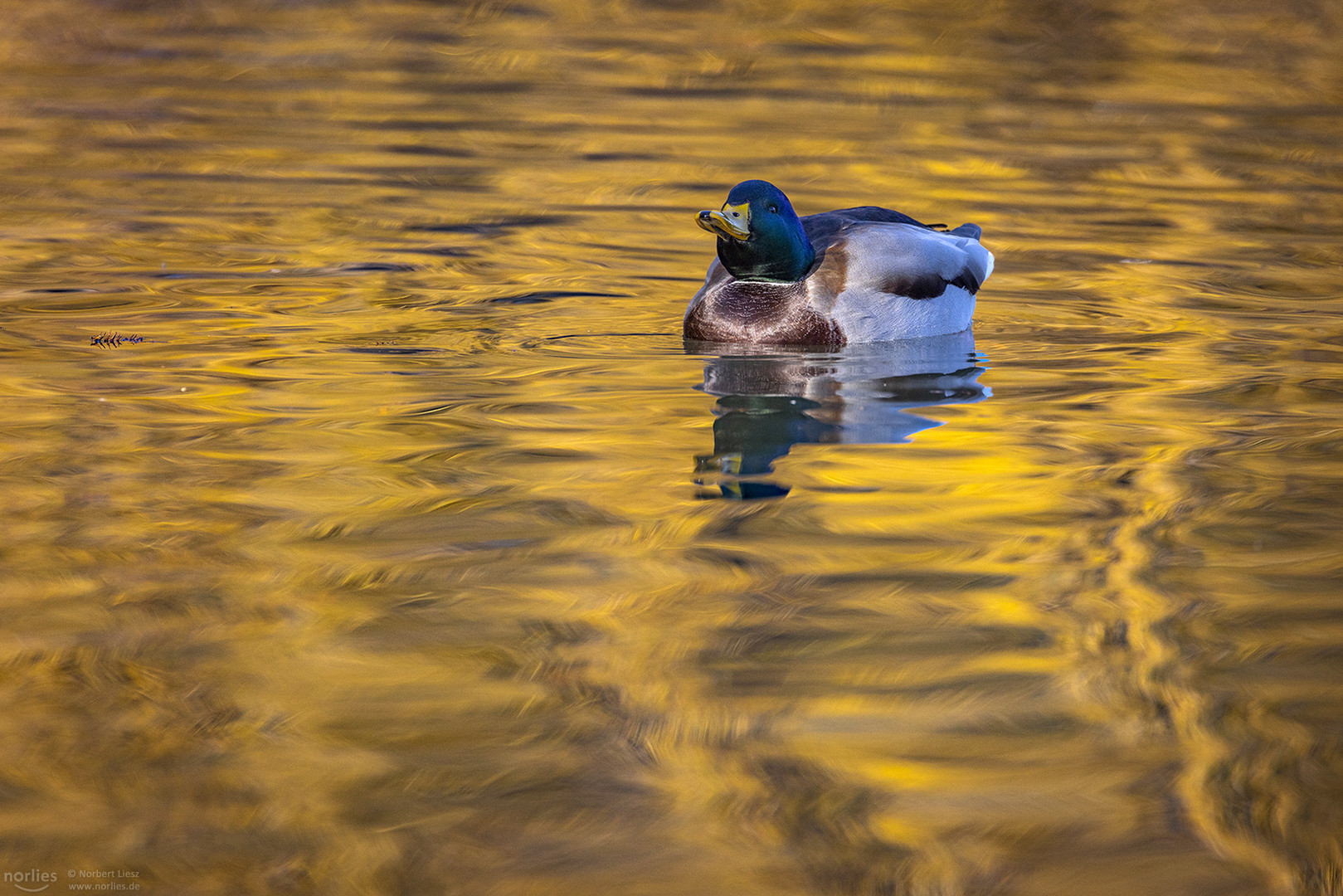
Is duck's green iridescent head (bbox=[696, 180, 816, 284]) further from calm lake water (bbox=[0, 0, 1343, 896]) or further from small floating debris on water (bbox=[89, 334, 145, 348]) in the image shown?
small floating debris on water (bbox=[89, 334, 145, 348])

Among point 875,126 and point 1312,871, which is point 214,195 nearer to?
point 875,126

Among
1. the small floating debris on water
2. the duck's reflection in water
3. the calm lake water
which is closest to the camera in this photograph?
the calm lake water

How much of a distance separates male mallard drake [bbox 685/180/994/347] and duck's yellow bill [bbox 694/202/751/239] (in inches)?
1.1

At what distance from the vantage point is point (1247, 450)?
19.5ft

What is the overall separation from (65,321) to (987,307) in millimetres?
4310

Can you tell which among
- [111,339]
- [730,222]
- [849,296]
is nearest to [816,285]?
[849,296]

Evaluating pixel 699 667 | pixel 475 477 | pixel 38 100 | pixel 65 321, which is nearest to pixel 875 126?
pixel 38 100

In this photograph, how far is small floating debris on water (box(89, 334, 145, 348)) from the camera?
717 cm

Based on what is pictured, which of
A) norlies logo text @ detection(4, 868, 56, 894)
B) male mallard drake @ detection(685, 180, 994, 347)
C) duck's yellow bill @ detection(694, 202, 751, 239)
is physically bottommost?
norlies logo text @ detection(4, 868, 56, 894)

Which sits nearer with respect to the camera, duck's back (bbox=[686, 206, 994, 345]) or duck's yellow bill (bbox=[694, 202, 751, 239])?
duck's yellow bill (bbox=[694, 202, 751, 239])

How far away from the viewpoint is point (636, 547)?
484 centimetres

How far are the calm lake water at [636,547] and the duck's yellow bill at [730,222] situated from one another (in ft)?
1.85

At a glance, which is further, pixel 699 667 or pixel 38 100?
pixel 38 100

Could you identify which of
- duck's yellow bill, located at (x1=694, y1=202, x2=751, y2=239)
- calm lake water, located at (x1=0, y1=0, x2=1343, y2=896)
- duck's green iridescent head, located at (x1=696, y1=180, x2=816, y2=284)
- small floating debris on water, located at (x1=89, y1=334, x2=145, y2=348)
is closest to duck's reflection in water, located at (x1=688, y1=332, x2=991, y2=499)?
calm lake water, located at (x1=0, y1=0, x2=1343, y2=896)
